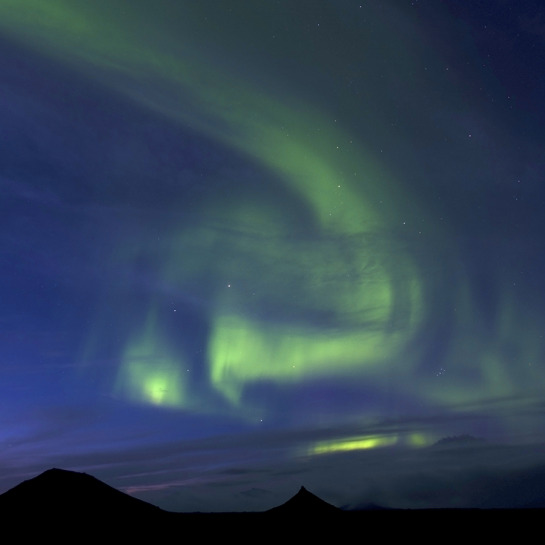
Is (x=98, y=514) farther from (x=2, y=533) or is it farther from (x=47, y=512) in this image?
(x=2, y=533)

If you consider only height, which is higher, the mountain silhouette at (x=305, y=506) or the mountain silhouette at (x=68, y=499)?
the mountain silhouette at (x=68, y=499)

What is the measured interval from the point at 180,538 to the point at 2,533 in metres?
6.54

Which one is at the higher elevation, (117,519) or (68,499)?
(68,499)

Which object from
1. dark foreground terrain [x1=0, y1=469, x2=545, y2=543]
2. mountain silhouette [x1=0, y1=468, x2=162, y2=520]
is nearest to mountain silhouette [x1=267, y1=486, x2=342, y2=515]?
dark foreground terrain [x1=0, y1=469, x2=545, y2=543]

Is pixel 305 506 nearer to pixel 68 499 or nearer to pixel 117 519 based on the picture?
pixel 117 519

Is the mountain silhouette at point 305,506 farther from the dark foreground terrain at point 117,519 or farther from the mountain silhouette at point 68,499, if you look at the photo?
the mountain silhouette at point 68,499

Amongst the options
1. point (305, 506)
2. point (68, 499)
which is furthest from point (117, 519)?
point (305, 506)

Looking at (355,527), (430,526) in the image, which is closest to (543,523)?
(430,526)

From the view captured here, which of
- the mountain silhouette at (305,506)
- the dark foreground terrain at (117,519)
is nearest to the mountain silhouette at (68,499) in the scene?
the dark foreground terrain at (117,519)

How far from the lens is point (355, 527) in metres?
21.6

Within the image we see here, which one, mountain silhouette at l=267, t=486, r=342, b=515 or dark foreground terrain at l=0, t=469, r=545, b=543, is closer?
dark foreground terrain at l=0, t=469, r=545, b=543

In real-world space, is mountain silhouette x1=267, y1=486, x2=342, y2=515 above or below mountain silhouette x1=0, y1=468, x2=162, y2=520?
below

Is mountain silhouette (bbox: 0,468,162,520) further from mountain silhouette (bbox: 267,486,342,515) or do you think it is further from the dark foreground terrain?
mountain silhouette (bbox: 267,486,342,515)

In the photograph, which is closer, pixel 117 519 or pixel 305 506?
pixel 117 519
